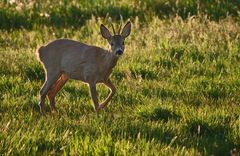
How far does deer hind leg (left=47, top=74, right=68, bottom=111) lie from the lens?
25.5ft

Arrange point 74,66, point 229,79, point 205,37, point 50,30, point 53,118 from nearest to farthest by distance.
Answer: point 53,118
point 74,66
point 229,79
point 205,37
point 50,30

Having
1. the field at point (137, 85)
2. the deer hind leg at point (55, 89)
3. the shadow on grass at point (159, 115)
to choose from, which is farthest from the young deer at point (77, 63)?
the shadow on grass at point (159, 115)

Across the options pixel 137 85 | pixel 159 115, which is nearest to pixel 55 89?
pixel 137 85

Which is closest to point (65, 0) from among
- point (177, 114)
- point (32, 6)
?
point (32, 6)

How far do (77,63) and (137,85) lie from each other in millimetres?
1117

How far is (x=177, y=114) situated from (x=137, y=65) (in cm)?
221

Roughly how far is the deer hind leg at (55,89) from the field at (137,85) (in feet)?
0.45

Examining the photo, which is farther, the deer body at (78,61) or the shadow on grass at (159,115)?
the deer body at (78,61)

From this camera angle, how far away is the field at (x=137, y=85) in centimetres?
601

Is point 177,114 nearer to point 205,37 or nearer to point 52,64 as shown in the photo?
point 52,64

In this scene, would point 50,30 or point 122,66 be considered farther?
point 50,30

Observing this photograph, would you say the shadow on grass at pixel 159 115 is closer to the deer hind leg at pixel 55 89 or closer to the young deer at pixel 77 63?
the young deer at pixel 77 63

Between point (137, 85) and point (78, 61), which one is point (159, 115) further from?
point (137, 85)

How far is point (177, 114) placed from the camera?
7207mm
